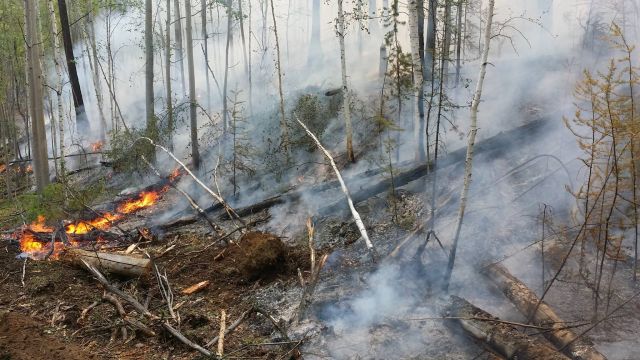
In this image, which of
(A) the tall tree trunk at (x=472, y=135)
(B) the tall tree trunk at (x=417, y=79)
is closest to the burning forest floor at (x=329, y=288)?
(A) the tall tree trunk at (x=472, y=135)

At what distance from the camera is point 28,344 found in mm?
5180

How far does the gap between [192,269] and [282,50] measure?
3065 centimetres

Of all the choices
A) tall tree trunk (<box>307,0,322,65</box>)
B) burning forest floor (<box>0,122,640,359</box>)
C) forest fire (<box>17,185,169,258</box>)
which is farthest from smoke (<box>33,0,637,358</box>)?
tall tree trunk (<box>307,0,322,65</box>)

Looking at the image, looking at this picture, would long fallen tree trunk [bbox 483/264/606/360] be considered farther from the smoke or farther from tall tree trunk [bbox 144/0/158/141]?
tall tree trunk [bbox 144/0/158/141]

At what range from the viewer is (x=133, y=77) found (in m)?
35.0

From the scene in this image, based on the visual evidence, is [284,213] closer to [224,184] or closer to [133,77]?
[224,184]

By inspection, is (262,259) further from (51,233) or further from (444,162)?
(51,233)

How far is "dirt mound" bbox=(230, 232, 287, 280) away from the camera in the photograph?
24.1 ft

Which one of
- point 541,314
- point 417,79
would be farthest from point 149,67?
point 541,314

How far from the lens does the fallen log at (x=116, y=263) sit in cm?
747

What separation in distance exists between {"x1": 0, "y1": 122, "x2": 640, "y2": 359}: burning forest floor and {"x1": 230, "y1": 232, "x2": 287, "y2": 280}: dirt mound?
2cm

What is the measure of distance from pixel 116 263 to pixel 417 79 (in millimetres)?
7102

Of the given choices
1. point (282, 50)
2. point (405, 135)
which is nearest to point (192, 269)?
point (405, 135)

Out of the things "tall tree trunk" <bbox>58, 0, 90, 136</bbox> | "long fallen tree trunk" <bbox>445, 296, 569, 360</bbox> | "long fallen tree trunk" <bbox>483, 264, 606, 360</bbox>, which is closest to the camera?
"long fallen tree trunk" <bbox>445, 296, 569, 360</bbox>
